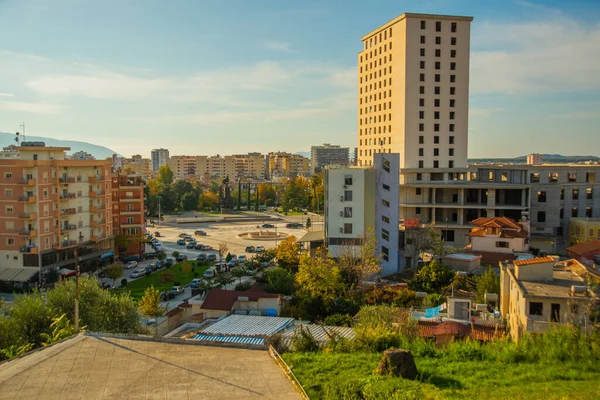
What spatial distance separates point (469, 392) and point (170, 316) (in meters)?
14.7

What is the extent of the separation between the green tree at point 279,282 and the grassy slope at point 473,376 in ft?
43.2

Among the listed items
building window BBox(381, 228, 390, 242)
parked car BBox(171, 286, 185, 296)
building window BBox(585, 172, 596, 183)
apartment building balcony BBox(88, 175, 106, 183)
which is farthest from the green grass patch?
building window BBox(585, 172, 596, 183)

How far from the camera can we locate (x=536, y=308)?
15406mm

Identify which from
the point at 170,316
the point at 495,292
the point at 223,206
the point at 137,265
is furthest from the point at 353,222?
the point at 223,206

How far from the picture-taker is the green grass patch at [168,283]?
1270 inches

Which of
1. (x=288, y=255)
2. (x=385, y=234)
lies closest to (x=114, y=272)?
(x=288, y=255)

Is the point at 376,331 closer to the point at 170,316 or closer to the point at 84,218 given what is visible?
the point at 170,316

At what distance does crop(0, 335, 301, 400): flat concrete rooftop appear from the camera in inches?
381

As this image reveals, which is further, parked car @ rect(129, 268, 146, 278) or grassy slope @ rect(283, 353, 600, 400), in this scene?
parked car @ rect(129, 268, 146, 278)

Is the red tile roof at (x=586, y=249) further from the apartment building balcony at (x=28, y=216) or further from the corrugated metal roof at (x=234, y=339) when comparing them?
the apartment building balcony at (x=28, y=216)

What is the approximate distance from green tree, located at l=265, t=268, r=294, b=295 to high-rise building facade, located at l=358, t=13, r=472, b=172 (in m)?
20.4

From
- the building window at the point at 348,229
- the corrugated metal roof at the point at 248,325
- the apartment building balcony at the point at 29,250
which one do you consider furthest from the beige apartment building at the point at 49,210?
the corrugated metal roof at the point at 248,325

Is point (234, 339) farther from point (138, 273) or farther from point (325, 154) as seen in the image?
point (325, 154)

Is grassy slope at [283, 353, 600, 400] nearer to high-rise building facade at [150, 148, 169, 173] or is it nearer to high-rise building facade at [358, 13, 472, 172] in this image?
high-rise building facade at [358, 13, 472, 172]
